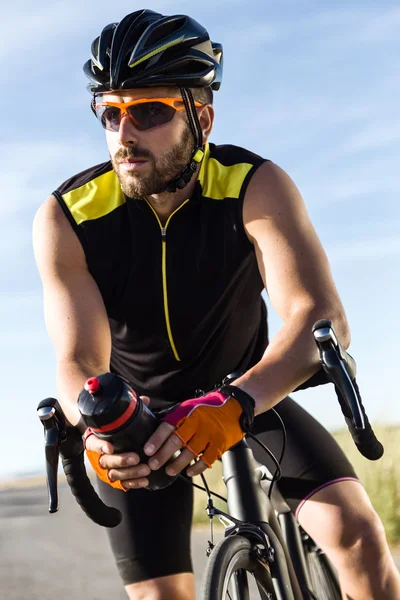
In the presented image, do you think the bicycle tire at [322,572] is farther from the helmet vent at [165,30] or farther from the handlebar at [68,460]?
the helmet vent at [165,30]

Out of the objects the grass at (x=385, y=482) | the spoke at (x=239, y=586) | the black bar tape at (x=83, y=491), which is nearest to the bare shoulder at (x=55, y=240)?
the black bar tape at (x=83, y=491)

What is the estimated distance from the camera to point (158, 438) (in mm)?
2453

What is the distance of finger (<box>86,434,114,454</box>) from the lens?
2477mm

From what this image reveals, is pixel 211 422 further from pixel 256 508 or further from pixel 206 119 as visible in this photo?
pixel 206 119

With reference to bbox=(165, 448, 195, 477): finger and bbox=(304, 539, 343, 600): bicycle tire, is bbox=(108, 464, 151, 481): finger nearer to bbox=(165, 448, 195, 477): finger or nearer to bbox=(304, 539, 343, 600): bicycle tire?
bbox=(165, 448, 195, 477): finger

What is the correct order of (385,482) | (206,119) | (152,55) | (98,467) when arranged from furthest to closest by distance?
(385,482) → (206,119) → (152,55) → (98,467)

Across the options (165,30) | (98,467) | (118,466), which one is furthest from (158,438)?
(165,30)

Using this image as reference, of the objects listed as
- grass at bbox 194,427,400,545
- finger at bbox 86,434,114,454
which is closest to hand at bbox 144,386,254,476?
finger at bbox 86,434,114,454

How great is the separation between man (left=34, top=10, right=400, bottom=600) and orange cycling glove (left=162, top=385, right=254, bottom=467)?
2.23 feet

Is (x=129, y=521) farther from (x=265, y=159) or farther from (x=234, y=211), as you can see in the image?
(x=265, y=159)

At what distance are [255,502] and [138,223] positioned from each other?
1389 mm

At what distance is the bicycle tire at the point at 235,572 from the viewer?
2527mm

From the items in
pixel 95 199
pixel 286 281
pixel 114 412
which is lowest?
pixel 114 412

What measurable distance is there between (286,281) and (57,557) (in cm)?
913
